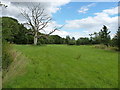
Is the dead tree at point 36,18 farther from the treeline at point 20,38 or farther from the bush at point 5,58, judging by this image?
the bush at point 5,58

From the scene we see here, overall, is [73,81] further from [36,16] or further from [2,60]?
[36,16]

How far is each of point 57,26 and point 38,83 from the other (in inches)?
868

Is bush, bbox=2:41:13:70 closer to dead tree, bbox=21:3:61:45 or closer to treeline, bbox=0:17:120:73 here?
treeline, bbox=0:17:120:73

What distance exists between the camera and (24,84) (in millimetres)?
3711

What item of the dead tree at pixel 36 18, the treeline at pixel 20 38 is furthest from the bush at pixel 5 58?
the dead tree at pixel 36 18

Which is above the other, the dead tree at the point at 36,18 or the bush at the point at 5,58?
the dead tree at the point at 36,18

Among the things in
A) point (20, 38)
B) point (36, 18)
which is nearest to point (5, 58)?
point (36, 18)

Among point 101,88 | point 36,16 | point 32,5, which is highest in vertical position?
point 32,5

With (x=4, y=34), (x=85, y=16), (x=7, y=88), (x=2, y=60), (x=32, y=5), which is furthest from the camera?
(x=32, y=5)

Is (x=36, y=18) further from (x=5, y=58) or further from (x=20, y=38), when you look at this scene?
(x=5, y=58)

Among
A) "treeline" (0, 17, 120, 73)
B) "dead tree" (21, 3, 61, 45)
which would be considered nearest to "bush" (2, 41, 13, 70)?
"treeline" (0, 17, 120, 73)

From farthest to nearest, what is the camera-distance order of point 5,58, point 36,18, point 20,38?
point 20,38
point 36,18
point 5,58

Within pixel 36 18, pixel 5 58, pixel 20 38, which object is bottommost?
pixel 5 58

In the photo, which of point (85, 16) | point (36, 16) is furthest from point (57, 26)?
point (85, 16)
